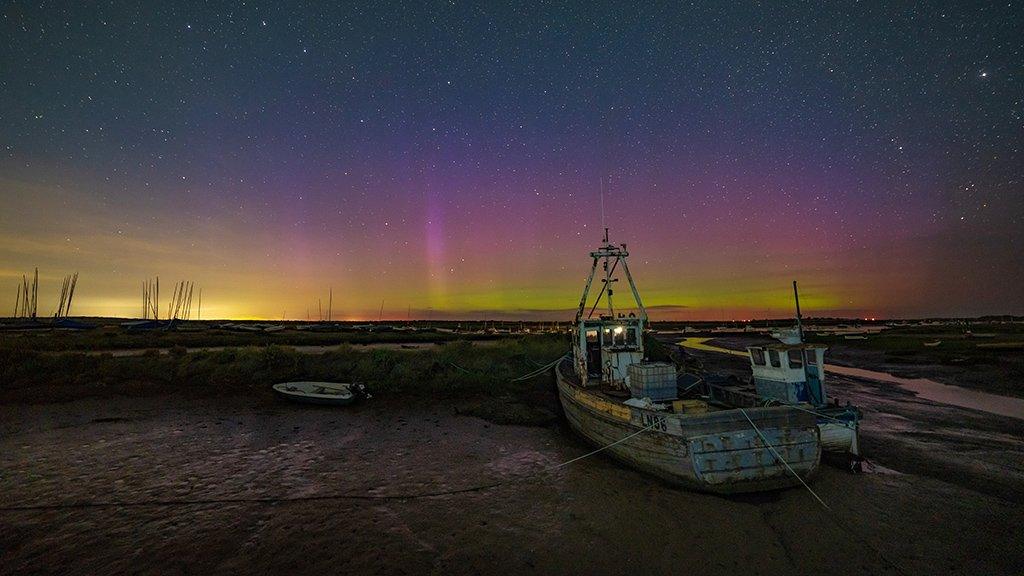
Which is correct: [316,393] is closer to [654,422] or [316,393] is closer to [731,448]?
[654,422]

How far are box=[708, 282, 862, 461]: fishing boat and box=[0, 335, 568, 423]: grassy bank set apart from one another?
10.1m

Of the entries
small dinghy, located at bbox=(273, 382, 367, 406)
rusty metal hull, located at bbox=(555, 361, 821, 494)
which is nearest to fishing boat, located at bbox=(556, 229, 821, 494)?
rusty metal hull, located at bbox=(555, 361, 821, 494)

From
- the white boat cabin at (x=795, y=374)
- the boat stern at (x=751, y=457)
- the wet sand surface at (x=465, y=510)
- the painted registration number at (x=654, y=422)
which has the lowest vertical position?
the wet sand surface at (x=465, y=510)

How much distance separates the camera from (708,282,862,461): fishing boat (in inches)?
491

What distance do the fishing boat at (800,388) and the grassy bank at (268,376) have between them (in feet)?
33.2

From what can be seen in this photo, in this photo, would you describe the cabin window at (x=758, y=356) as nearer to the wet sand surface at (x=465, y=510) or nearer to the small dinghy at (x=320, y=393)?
the wet sand surface at (x=465, y=510)

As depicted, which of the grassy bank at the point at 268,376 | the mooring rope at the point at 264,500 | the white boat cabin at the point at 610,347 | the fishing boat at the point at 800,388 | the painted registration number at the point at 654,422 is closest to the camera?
the mooring rope at the point at 264,500

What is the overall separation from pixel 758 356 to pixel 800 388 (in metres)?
1.65

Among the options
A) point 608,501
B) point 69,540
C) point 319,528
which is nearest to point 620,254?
point 608,501

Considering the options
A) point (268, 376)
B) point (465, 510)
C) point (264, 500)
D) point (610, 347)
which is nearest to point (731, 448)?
point (465, 510)

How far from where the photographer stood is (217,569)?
792 cm

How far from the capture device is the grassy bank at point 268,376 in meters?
24.4

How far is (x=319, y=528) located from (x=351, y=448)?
6616mm

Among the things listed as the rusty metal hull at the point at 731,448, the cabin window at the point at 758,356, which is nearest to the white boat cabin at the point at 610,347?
the cabin window at the point at 758,356
